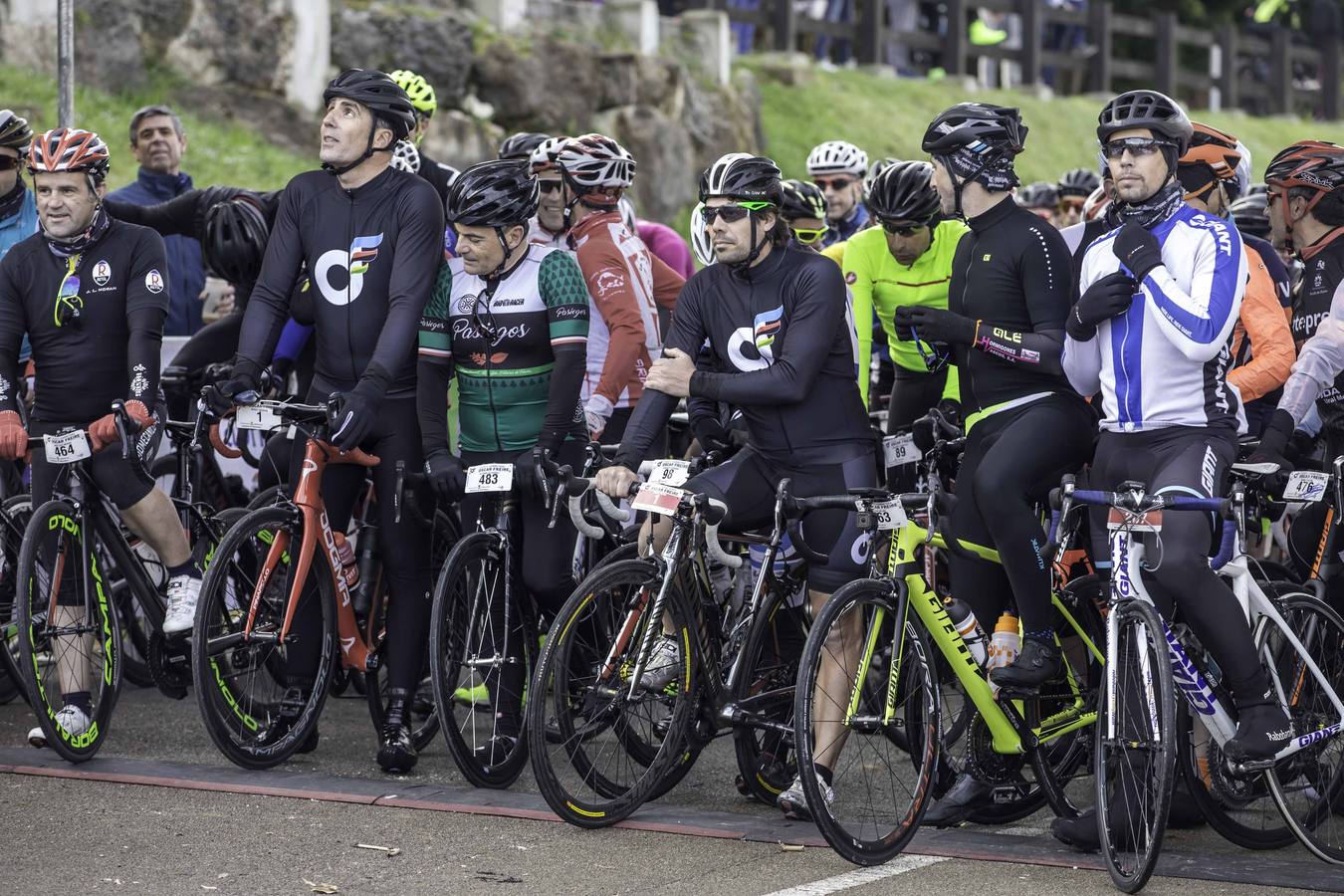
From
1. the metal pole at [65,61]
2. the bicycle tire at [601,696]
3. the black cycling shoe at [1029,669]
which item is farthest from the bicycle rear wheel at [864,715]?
the metal pole at [65,61]

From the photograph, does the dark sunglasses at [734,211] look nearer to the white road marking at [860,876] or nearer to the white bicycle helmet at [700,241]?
the white bicycle helmet at [700,241]

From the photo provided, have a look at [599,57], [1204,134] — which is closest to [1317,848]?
[1204,134]

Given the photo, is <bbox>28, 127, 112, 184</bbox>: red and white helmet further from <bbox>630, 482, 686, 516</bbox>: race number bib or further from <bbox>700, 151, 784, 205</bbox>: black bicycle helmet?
<bbox>630, 482, 686, 516</bbox>: race number bib

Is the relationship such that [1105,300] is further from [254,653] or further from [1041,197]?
[1041,197]

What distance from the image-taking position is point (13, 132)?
336 inches

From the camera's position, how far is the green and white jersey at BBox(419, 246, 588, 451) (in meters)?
7.41

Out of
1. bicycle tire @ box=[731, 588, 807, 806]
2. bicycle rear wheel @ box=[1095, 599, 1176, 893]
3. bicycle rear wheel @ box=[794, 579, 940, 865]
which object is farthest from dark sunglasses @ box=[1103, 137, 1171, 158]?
bicycle tire @ box=[731, 588, 807, 806]

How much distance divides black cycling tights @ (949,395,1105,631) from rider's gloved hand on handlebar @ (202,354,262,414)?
263 cm

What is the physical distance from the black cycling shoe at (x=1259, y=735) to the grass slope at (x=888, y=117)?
16.2m

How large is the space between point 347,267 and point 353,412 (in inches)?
26.7

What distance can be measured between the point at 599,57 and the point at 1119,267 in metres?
16.1

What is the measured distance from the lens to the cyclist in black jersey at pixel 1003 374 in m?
6.42

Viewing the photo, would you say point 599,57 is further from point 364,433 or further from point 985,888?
point 985,888

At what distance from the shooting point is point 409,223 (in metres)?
7.55
